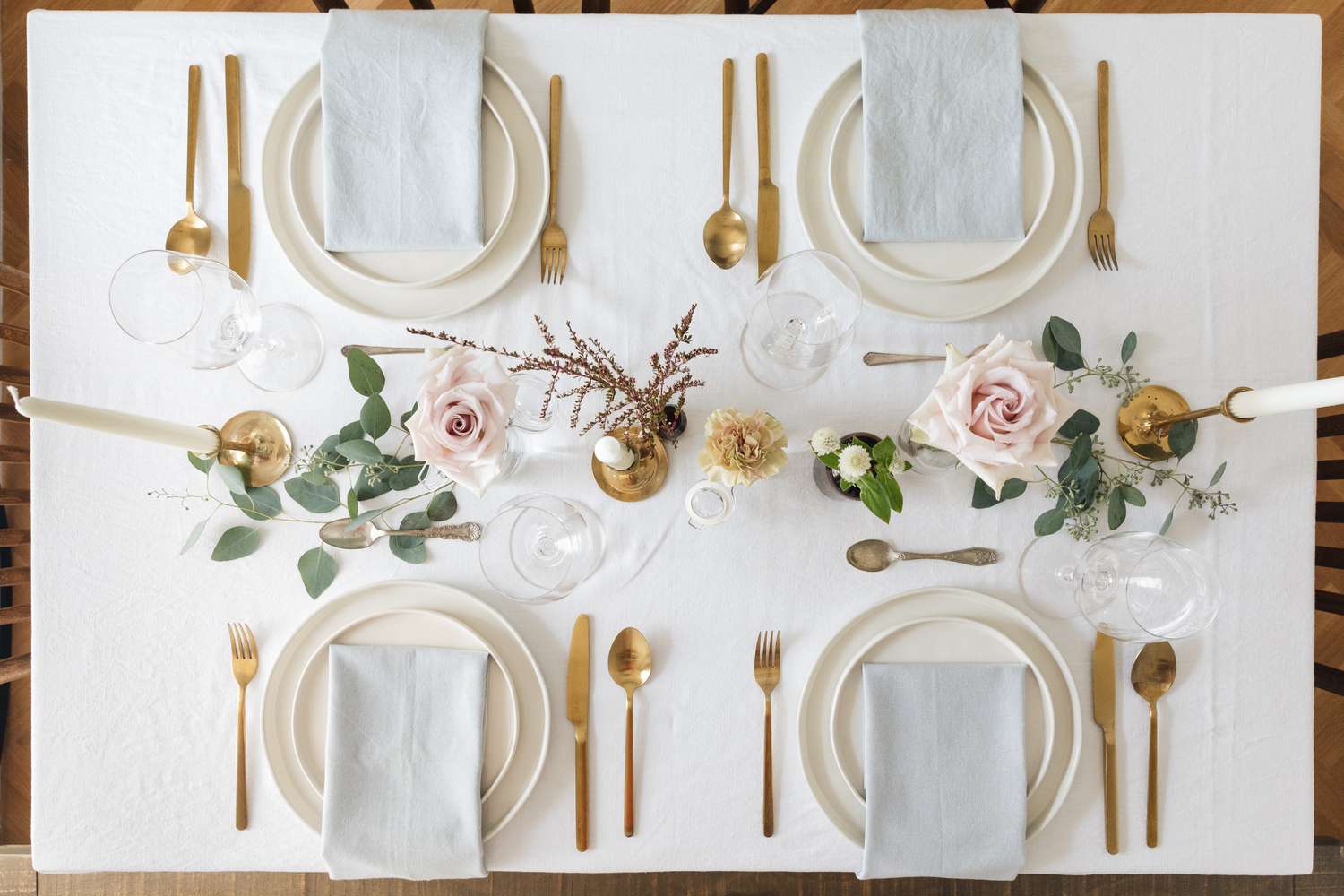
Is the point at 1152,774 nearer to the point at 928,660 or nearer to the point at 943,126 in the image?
the point at 928,660

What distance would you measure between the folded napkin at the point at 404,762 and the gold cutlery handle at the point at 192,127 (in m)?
0.67

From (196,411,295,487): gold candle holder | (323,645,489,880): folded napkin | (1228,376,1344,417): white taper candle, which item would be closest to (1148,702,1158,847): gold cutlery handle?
(1228,376,1344,417): white taper candle

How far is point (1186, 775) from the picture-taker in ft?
3.59

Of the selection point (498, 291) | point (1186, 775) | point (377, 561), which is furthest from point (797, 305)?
→ point (1186, 775)

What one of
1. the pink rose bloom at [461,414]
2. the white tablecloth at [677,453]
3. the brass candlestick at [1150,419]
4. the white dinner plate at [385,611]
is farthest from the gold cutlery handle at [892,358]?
the white dinner plate at [385,611]

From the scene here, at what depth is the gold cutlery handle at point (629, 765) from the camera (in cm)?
108

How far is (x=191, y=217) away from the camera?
3.59ft

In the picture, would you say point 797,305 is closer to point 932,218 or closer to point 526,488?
point 932,218

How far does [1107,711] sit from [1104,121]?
80cm

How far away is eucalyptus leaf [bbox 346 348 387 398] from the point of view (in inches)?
38.5

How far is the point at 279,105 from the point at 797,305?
759 millimetres

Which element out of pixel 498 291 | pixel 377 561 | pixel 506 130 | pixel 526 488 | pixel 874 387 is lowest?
pixel 377 561

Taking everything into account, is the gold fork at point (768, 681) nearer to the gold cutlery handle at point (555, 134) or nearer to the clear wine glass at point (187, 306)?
the gold cutlery handle at point (555, 134)

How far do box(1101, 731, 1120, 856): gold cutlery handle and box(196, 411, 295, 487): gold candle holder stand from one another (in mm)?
1188
